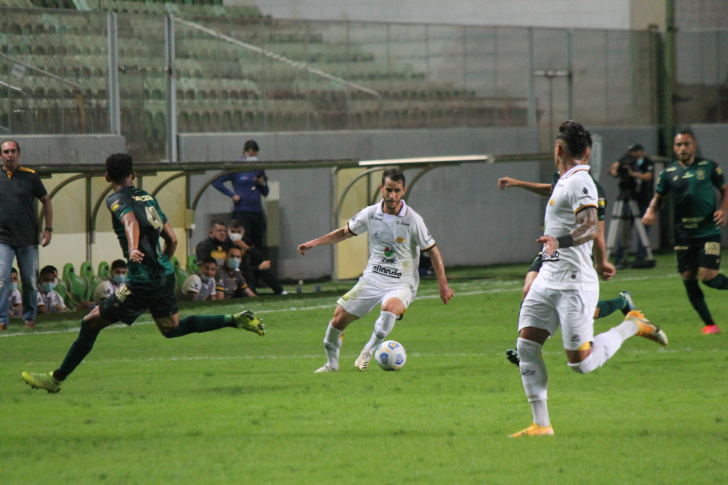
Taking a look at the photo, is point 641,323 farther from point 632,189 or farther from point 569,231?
point 632,189

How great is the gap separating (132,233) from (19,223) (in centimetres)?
424

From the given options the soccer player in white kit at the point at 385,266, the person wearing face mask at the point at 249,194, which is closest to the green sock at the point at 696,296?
the soccer player in white kit at the point at 385,266

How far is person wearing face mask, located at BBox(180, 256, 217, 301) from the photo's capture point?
46.4 ft

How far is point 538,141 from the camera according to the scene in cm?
2183

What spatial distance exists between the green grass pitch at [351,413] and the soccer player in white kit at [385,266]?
40 centimetres

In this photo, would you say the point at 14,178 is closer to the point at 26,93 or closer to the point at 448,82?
the point at 26,93

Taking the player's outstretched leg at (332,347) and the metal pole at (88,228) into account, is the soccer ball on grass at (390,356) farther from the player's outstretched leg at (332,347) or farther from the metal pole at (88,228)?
the metal pole at (88,228)

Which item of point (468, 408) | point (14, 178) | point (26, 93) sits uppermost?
point (26, 93)

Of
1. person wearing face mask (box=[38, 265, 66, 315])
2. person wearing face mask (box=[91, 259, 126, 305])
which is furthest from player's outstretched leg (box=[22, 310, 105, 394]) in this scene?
person wearing face mask (box=[91, 259, 126, 305])

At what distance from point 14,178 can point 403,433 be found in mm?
6728

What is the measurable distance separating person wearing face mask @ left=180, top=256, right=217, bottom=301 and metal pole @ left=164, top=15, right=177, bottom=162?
3643 mm

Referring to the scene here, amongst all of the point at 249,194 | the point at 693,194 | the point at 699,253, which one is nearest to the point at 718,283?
the point at 699,253

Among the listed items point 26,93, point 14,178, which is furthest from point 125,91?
point 14,178

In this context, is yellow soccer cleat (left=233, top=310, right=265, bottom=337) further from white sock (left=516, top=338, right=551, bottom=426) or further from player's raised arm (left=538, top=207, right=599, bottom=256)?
player's raised arm (left=538, top=207, right=599, bottom=256)
